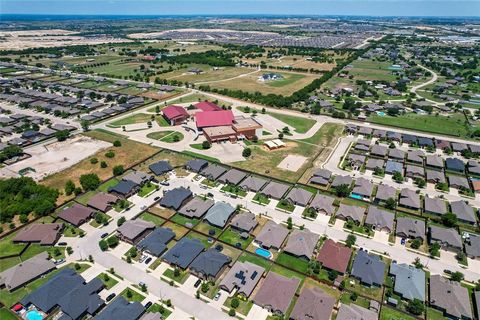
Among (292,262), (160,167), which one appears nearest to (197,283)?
(292,262)

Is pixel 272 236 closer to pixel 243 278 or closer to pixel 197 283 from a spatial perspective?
pixel 243 278

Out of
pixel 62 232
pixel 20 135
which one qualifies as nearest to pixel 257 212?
pixel 62 232

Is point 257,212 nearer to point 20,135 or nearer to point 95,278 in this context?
point 95,278

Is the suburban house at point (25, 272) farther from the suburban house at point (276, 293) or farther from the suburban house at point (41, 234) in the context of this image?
the suburban house at point (276, 293)

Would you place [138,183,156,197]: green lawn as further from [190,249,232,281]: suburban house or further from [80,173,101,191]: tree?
[190,249,232,281]: suburban house

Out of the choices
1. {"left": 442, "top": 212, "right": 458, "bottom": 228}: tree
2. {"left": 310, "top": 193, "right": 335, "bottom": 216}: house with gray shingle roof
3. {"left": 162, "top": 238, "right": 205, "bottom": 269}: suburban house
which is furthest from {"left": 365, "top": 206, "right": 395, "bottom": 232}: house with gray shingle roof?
{"left": 162, "top": 238, "right": 205, "bottom": 269}: suburban house

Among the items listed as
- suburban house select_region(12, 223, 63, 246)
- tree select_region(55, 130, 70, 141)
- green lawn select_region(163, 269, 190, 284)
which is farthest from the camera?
tree select_region(55, 130, 70, 141)
